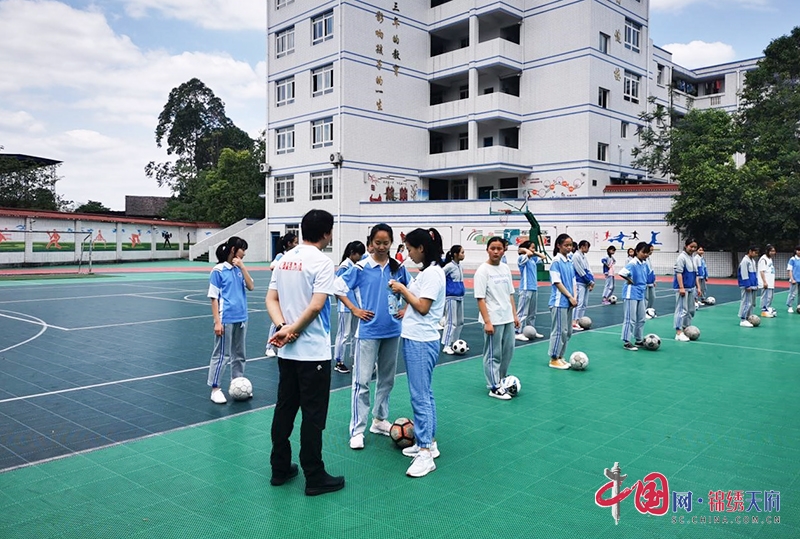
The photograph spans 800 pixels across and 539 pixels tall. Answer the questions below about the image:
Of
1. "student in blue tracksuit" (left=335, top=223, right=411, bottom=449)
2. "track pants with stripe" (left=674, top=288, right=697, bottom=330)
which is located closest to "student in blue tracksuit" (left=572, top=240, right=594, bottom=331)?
"track pants with stripe" (left=674, top=288, right=697, bottom=330)

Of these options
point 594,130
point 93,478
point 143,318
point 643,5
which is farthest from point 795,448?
point 643,5

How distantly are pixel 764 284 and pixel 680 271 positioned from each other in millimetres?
4104

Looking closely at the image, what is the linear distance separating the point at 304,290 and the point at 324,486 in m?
1.51

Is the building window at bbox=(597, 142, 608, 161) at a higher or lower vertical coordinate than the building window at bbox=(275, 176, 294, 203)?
higher

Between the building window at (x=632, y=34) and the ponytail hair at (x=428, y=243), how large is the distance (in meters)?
38.1

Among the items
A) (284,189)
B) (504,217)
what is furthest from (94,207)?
(504,217)

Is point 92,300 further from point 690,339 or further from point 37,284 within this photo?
point 690,339

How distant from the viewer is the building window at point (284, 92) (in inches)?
1630

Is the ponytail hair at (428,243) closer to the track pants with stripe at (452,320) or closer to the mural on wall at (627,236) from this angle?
the track pants with stripe at (452,320)

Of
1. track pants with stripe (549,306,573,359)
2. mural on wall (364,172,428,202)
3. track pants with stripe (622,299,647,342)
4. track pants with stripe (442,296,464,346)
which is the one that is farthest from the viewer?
mural on wall (364,172,428,202)

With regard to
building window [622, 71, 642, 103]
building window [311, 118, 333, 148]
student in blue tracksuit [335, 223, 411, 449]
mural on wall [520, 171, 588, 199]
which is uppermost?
building window [622, 71, 642, 103]

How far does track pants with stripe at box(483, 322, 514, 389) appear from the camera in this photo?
7.54 meters

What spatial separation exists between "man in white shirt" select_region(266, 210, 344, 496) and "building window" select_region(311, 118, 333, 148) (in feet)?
114

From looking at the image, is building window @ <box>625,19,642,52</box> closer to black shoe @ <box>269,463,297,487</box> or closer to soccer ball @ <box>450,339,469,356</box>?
soccer ball @ <box>450,339,469,356</box>
